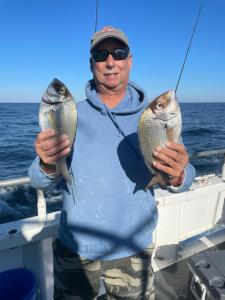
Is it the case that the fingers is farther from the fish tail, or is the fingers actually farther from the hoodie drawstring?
the hoodie drawstring

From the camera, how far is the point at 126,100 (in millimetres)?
2459

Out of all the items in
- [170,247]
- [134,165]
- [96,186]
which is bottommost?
[170,247]

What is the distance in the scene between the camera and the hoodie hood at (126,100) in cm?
235

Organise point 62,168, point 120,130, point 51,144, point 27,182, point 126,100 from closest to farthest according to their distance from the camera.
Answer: point 51,144 < point 62,168 < point 120,130 < point 126,100 < point 27,182

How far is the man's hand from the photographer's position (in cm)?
190

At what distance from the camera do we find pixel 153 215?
2.42 m

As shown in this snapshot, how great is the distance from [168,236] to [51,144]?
2794 mm

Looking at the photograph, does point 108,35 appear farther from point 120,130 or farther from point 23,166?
point 23,166

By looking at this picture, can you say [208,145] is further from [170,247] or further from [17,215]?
[170,247]

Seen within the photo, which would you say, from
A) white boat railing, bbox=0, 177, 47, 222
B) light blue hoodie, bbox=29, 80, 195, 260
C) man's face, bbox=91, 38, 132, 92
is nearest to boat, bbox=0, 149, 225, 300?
white boat railing, bbox=0, 177, 47, 222

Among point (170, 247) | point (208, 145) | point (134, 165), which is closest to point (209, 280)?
point (134, 165)

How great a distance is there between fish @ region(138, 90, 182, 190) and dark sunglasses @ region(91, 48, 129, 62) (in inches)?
24.4

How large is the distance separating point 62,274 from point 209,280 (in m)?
1.24

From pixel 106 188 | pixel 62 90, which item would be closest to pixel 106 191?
pixel 106 188
